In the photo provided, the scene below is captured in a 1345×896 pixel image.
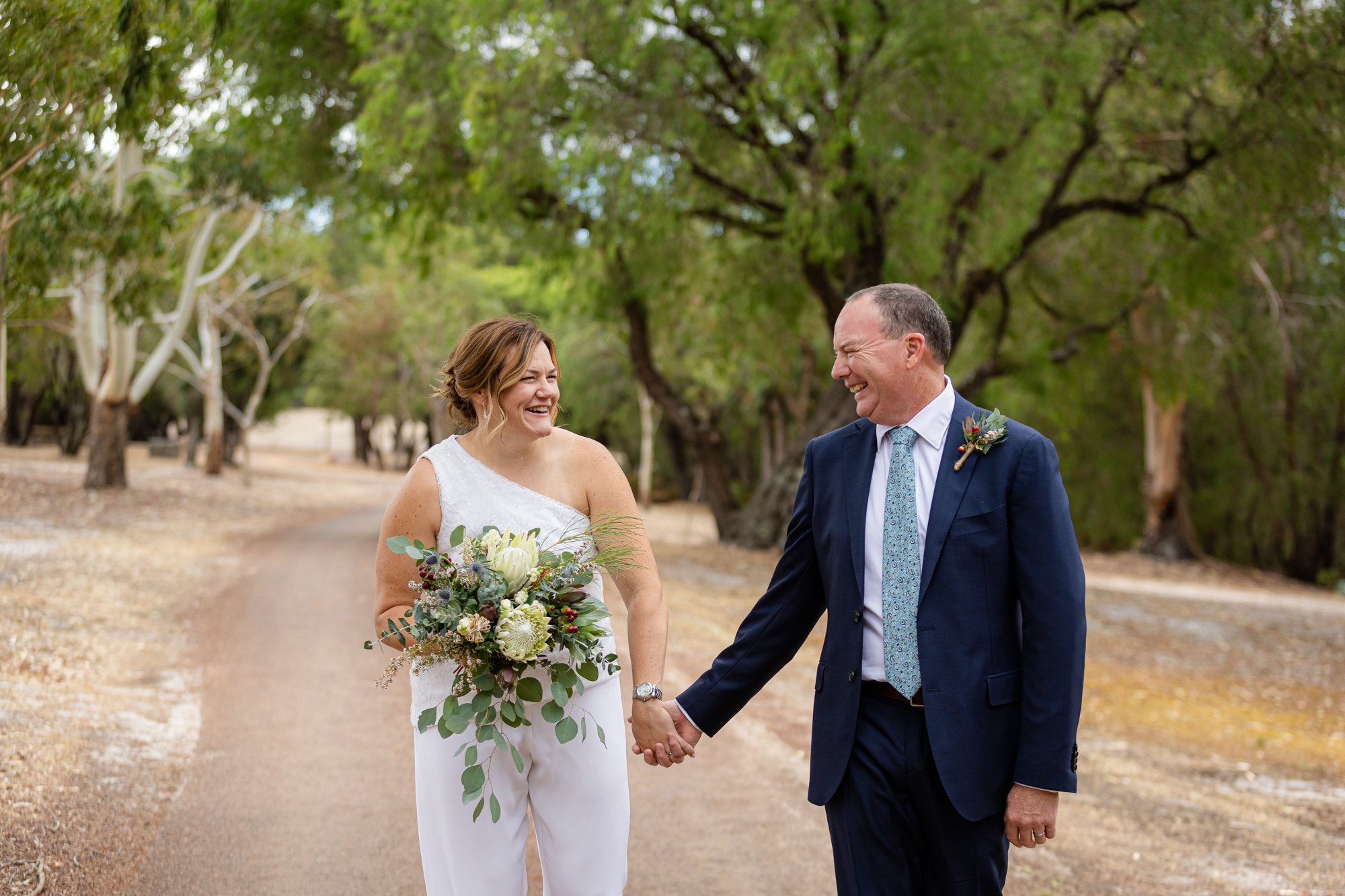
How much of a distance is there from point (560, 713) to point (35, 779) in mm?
4087

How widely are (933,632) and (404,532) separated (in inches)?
59.2

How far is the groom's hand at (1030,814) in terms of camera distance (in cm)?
300

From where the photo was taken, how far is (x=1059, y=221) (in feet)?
57.3

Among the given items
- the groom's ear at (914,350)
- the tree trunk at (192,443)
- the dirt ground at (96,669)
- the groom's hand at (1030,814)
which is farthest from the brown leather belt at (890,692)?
the tree trunk at (192,443)

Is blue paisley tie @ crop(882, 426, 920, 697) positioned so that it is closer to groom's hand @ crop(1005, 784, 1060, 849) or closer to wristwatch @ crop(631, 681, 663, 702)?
groom's hand @ crop(1005, 784, 1060, 849)

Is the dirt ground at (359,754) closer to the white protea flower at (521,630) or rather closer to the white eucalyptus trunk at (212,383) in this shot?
the white protea flower at (521,630)

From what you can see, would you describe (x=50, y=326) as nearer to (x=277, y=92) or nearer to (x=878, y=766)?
(x=277, y=92)

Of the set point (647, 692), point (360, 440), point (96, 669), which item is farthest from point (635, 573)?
point (360, 440)

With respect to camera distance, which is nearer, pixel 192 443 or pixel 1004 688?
pixel 1004 688

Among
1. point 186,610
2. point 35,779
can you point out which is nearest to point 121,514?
point 186,610

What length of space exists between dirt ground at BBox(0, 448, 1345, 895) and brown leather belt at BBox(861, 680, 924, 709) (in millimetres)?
2336

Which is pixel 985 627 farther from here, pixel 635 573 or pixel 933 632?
A: pixel 635 573

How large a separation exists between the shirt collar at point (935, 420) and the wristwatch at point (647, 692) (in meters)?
1.08

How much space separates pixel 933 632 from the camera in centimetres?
309
